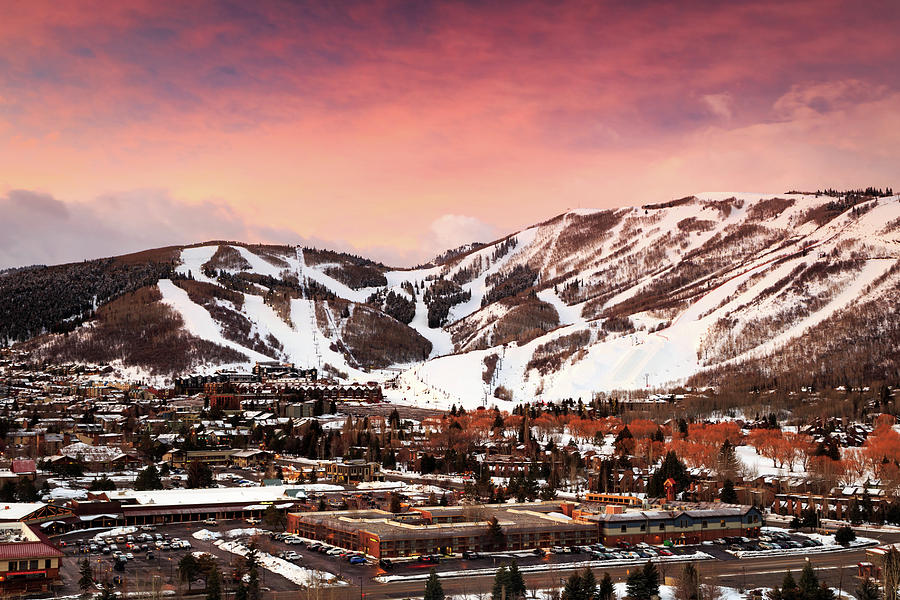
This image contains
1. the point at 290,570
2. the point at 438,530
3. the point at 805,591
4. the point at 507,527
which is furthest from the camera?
the point at 507,527

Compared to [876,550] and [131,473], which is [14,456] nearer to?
[131,473]

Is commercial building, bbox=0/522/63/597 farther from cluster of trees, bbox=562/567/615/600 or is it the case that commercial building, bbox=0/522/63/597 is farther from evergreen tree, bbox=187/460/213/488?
evergreen tree, bbox=187/460/213/488

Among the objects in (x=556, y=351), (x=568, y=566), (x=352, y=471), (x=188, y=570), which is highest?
(x=556, y=351)

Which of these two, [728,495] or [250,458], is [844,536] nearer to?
[728,495]

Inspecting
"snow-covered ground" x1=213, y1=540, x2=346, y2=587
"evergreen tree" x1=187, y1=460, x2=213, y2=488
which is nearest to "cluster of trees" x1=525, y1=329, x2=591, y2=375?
"evergreen tree" x1=187, y1=460, x2=213, y2=488

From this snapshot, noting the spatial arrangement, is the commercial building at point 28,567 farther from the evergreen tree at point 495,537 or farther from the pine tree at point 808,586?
the pine tree at point 808,586

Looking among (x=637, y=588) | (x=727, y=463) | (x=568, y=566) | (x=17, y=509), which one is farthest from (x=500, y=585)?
(x=727, y=463)

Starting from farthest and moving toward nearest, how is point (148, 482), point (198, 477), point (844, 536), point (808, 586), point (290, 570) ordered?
point (198, 477)
point (148, 482)
point (844, 536)
point (290, 570)
point (808, 586)

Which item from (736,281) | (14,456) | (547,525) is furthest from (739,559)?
(736,281)
